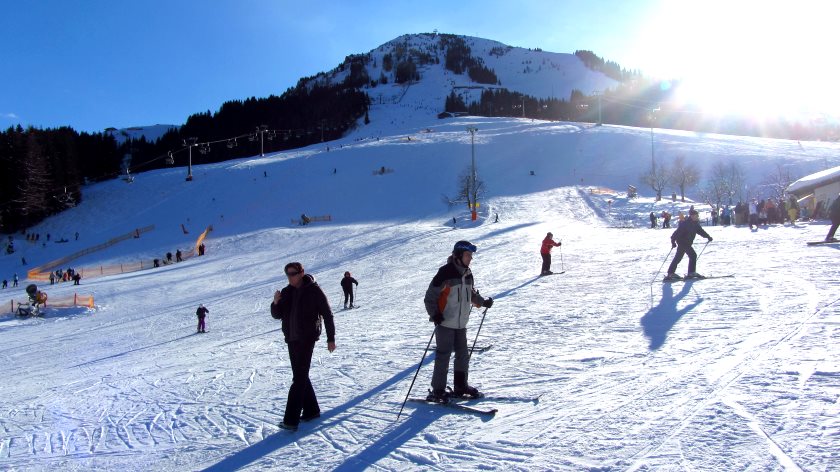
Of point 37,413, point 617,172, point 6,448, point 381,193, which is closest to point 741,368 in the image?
point 6,448

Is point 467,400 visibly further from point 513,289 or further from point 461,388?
point 513,289

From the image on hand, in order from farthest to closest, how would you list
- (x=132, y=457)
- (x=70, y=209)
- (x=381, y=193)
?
(x=70, y=209), (x=381, y=193), (x=132, y=457)

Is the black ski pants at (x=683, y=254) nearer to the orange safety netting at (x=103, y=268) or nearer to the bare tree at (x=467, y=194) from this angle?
the orange safety netting at (x=103, y=268)

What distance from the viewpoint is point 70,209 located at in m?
62.5

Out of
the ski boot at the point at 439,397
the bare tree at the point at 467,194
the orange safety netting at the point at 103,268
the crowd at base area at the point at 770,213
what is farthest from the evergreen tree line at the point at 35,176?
the ski boot at the point at 439,397

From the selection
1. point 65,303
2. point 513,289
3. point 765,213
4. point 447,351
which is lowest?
point 65,303

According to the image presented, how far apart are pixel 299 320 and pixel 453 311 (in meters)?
1.44

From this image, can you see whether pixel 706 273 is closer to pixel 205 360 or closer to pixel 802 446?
pixel 802 446

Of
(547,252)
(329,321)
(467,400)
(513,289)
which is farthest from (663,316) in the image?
(547,252)

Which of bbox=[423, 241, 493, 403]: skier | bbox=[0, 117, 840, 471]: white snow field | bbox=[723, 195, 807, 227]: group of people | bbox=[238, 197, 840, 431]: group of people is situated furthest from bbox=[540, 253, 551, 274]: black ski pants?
bbox=[723, 195, 807, 227]: group of people

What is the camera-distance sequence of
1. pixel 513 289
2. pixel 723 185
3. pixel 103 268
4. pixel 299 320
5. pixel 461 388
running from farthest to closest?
1. pixel 723 185
2. pixel 103 268
3. pixel 513 289
4. pixel 461 388
5. pixel 299 320

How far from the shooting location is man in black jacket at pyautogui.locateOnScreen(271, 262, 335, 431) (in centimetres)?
508

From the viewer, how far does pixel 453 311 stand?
17.7 ft

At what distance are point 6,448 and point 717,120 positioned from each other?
11814cm
